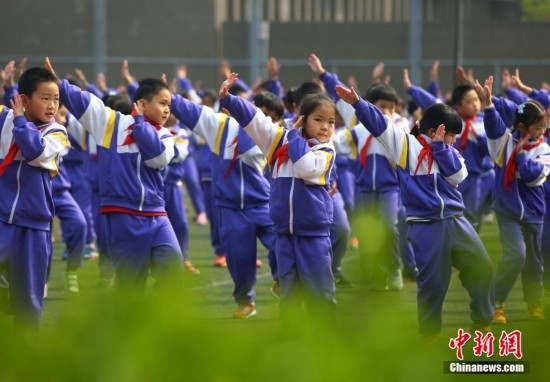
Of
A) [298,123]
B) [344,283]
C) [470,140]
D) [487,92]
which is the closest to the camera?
[344,283]

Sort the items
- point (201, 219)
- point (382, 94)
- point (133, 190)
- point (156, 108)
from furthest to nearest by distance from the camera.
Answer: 1. point (201, 219)
2. point (382, 94)
3. point (156, 108)
4. point (133, 190)

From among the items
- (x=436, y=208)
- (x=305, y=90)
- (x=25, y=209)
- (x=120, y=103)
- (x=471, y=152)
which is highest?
(x=305, y=90)

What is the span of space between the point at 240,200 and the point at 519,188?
7.14 feet

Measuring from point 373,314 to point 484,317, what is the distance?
548 cm

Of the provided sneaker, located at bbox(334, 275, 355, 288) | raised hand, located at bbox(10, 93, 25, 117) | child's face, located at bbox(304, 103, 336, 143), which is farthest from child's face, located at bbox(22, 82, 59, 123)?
sneaker, located at bbox(334, 275, 355, 288)

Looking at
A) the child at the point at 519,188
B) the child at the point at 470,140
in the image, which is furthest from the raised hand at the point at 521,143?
the child at the point at 470,140

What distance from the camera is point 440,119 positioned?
25.3 feet

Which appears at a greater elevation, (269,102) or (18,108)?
(18,108)

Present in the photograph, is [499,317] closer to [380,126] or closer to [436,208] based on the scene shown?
[436,208]

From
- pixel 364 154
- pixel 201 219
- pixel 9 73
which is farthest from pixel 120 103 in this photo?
pixel 201 219

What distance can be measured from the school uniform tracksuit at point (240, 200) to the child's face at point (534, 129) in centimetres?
205

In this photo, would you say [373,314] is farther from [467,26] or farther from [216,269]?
[467,26]

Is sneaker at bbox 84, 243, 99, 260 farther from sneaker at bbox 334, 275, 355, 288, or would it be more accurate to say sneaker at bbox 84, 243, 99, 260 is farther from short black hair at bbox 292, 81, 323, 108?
sneaker at bbox 334, 275, 355, 288

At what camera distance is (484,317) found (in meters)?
7.79
